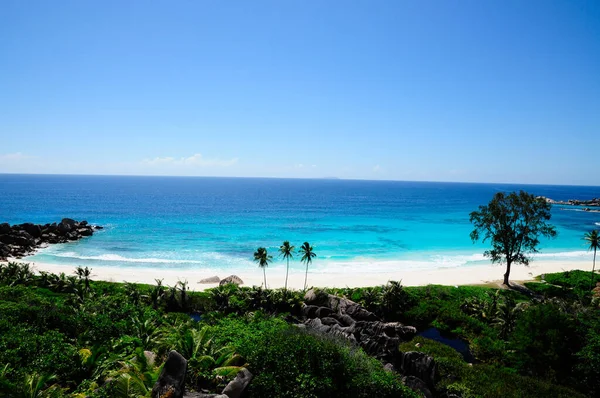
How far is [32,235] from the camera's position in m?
78.2

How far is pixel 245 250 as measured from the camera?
237ft

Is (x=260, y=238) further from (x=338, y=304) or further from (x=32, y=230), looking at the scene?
(x=32, y=230)

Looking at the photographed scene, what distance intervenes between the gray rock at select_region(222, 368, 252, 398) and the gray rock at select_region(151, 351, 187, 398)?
2.34 metres

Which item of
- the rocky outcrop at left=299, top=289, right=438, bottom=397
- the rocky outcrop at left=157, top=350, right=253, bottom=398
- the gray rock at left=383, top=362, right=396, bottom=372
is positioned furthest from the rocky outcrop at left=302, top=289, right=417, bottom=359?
the rocky outcrop at left=157, top=350, right=253, bottom=398

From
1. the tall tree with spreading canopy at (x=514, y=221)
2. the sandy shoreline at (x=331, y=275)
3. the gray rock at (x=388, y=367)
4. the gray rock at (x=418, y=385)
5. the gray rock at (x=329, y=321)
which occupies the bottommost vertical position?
the sandy shoreline at (x=331, y=275)

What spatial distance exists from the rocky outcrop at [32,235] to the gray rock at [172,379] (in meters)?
66.7

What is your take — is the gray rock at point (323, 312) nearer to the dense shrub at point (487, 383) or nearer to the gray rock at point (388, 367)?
the dense shrub at point (487, 383)

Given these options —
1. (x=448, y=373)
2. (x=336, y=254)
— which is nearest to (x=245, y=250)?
(x=336, y=254)

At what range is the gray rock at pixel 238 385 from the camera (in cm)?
1472

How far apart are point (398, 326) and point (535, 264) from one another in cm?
4581

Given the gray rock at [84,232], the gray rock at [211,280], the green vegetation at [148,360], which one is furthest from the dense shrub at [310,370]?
the gray rock at [84,232]

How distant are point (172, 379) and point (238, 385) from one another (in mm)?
3200

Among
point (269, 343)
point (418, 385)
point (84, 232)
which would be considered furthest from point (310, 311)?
point (84, 232)

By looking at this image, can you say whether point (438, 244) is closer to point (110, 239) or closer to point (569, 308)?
point (569, 308)
